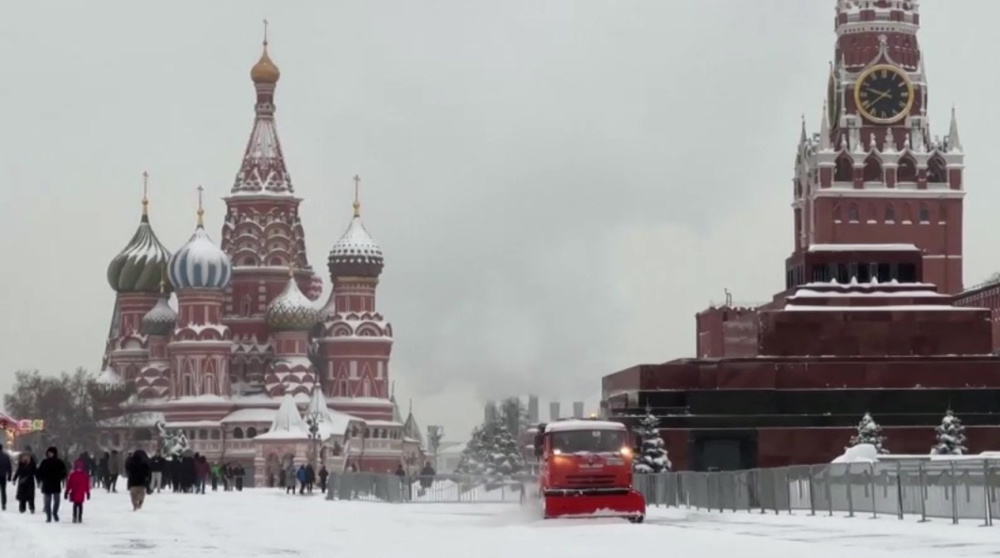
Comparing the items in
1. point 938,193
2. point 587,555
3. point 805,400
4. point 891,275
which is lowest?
point 587,555

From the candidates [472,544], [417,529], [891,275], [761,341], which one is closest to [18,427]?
[761,341]

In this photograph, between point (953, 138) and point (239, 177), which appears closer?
point (953, 138)

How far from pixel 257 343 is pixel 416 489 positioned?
91593 millimetres

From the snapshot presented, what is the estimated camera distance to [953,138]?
145m

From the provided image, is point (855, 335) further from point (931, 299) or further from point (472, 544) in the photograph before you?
point (472, 544)

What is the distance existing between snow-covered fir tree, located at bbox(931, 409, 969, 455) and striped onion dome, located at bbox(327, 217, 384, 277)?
8407 cm

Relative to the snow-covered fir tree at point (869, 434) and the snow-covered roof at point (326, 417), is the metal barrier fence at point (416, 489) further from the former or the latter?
the snow-covered roof at point (326, 417)

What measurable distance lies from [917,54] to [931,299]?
3948 cm

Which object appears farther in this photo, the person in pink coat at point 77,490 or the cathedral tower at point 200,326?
the cathedral tower at point 200,326

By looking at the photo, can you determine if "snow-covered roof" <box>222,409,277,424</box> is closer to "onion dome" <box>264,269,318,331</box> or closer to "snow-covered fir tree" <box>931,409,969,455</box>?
"onion dome" <box>264,269,318,331</box>

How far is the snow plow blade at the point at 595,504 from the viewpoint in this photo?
41188mm

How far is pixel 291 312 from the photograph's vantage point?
532 feet

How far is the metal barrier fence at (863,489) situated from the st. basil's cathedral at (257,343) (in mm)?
104009

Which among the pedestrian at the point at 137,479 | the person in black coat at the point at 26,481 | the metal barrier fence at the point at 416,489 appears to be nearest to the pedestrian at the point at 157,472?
the metal barrier fence at the point at 416,489
